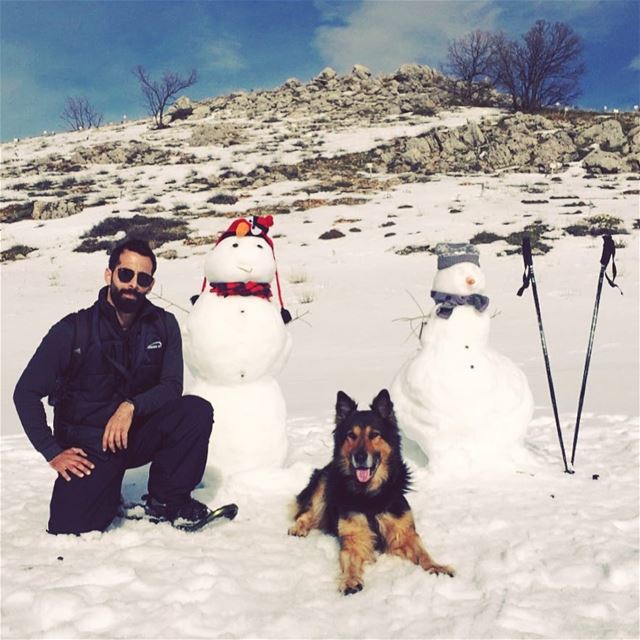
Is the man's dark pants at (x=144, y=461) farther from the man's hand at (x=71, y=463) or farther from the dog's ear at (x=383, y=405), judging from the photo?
the dog's ear at (x=383, y=405)

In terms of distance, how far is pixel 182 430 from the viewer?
329 cm

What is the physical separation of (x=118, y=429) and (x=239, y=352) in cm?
115

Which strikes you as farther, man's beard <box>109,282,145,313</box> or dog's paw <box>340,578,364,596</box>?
man's beard <box>109,282,145,313</box>

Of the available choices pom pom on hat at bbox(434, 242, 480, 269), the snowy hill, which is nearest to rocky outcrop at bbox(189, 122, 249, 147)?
the snowy hill

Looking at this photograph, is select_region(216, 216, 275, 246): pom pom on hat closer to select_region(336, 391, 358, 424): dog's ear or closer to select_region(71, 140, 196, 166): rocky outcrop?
select_region(336, 391, 358, 424): dog's ear


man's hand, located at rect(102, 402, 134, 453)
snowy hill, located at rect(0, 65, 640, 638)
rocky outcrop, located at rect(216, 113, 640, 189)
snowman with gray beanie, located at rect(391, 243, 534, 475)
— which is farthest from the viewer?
rocky outcrop, located at rect(216, 113, 640, 189)

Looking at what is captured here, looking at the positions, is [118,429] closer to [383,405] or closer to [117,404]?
[117,404]

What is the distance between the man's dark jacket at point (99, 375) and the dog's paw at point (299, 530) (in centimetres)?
103

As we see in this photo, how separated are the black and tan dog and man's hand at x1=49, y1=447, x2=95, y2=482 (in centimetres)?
120

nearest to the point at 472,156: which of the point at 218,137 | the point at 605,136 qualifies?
the point at 605,136

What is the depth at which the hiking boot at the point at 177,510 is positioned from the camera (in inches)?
129

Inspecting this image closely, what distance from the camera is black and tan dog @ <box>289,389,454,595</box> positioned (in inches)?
114

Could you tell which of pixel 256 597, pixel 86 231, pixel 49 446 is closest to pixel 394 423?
pixel 256 597

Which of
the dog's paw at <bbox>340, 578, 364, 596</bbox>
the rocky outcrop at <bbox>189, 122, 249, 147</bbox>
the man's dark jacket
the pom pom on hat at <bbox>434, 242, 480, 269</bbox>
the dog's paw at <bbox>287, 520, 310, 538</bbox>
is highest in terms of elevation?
the rocky outcrop at <bbox>189, 122, 249, 147</bbox>
